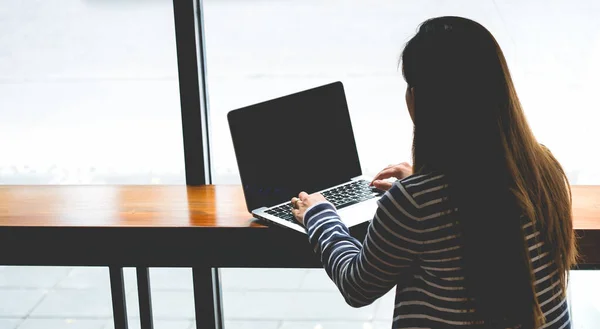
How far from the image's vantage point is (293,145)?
188 centimetres

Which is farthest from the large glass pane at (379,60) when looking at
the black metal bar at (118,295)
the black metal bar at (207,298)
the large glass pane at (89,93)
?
the black metal bar at (118,295)

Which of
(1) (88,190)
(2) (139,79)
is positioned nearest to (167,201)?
(1) (88,190)

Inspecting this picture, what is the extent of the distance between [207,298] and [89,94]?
0.67m

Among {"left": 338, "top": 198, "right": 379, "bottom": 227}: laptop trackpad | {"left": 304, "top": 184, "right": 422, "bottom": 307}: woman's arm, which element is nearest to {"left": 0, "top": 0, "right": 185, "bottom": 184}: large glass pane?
{"left": 338, "top": 198, "right": 379, "bottom": 227}: laptop trackpad

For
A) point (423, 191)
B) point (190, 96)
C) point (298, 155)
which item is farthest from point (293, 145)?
point (423, 191)

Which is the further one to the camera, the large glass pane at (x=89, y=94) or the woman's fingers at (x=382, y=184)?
the large glass pane at (x=89, y=94)

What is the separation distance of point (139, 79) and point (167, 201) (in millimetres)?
410

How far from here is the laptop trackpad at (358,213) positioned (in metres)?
1.71

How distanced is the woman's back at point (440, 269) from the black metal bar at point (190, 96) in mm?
1091

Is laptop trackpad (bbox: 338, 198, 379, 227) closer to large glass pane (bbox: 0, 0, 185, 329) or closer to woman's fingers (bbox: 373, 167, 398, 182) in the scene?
woman's fingers (bbox: 373, 167, 398, 182)

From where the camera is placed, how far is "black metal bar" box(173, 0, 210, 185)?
2.13m

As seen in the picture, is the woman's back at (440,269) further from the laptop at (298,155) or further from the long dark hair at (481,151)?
the laptop at (298,155)

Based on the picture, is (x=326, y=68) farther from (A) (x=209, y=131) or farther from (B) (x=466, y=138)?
(B) (x=466, y=138)

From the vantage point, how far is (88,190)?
2.17 metres
